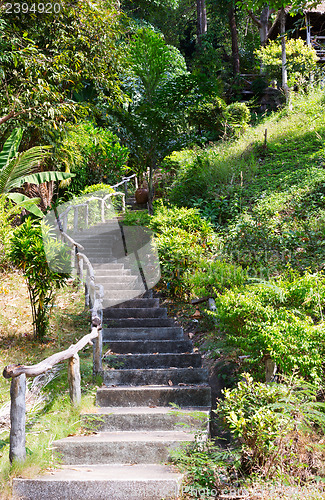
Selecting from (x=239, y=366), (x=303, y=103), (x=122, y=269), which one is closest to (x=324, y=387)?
(x=239, y=366)

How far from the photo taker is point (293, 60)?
49.7 feet

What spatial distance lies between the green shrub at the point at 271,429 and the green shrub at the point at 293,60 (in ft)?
45.3

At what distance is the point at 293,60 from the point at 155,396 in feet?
46.8

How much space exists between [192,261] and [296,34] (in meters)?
19.3

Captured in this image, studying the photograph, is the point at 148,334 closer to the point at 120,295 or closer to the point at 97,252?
the point at 120,295

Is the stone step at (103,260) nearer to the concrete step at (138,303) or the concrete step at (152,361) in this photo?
the concrete step at (138,303)

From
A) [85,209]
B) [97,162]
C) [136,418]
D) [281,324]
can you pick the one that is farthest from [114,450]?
[97,162]

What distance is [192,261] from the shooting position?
293 inches

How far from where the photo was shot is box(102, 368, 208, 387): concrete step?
209 inches

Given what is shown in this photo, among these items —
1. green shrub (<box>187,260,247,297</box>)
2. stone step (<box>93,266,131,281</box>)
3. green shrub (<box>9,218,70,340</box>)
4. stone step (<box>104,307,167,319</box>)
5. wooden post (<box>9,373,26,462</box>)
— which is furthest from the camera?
stone step (<box>93,266,131,281</box>)

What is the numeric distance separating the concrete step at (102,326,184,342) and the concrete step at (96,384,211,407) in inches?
61.9

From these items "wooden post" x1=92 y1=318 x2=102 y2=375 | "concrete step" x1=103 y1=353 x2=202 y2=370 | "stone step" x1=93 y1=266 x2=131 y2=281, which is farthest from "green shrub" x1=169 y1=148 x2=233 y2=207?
"wooden post" x1=92 y1=318 x2=102 y2=375

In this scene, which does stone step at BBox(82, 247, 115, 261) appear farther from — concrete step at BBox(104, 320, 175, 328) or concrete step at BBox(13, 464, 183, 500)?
concrete step at BBox(13, 464, 183, 500)

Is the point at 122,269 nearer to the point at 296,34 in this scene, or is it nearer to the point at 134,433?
the point at 134,433
